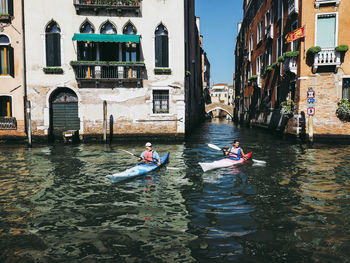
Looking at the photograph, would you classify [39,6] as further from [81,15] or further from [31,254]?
[31,254]

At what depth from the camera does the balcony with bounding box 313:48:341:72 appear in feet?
54.2

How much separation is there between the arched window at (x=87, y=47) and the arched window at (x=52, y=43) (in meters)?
1.38

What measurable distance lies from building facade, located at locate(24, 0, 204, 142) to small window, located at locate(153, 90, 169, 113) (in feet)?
0.23

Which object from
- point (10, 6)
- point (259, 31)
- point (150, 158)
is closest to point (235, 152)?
point (150, 158)

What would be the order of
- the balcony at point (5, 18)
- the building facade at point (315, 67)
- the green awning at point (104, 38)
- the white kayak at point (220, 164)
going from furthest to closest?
the balcony at point (5, 18) < the green awning at point (104, 38) < the building facade at point (315, 67) < the white kayak at point (220, 164)

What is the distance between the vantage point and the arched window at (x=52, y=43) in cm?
1834

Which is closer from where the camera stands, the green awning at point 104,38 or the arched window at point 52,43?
the green awning at point 104,38

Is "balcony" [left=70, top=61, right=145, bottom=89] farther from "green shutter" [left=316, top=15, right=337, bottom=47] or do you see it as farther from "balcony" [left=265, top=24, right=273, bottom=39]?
"balcony" [left=265, top=24, right=273, bottom=39]

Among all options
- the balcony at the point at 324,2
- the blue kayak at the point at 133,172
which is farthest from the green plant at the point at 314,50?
the blue kayak at the point at 133,172

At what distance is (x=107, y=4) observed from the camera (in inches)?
713

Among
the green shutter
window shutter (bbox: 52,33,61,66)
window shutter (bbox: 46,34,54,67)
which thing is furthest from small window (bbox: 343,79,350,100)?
window shutter (bbox: 46,34,54,67)

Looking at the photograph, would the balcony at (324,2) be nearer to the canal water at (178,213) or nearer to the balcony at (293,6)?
the balcony at (293,6)

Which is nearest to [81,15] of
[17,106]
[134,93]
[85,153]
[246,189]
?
[134,93]

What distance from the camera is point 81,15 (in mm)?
18344
